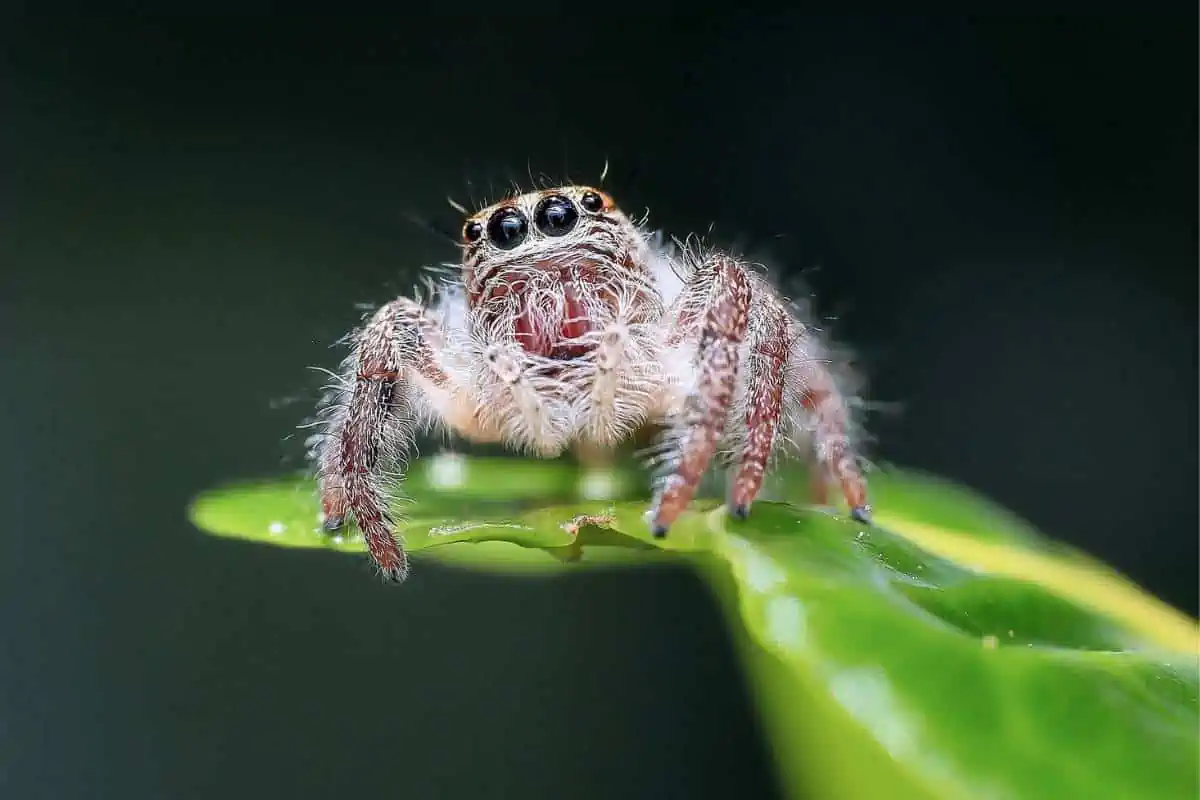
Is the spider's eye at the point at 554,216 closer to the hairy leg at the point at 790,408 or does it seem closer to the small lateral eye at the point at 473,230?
the small lateral eye at the point at 473,230

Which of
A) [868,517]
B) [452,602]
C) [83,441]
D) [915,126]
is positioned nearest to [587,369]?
[868,517]

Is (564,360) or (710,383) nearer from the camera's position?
(710,383)

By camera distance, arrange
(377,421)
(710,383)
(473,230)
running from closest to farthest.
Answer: (710,383)
(377,421)
(473,230)

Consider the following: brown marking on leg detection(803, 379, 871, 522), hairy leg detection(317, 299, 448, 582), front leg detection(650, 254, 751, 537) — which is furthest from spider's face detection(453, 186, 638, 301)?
brown marking on leg detection(803, 379, 871, 522)

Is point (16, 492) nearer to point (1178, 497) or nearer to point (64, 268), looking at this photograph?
point (64, 268)

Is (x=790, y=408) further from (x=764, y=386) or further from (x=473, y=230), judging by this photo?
(x=473, y=230)

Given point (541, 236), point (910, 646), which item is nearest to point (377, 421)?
point (541, 236)

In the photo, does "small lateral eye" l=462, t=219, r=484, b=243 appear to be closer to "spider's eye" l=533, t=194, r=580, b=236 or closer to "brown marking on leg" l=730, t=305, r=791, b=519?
"spider's eye" l=533, t=194, r=580, b=236
